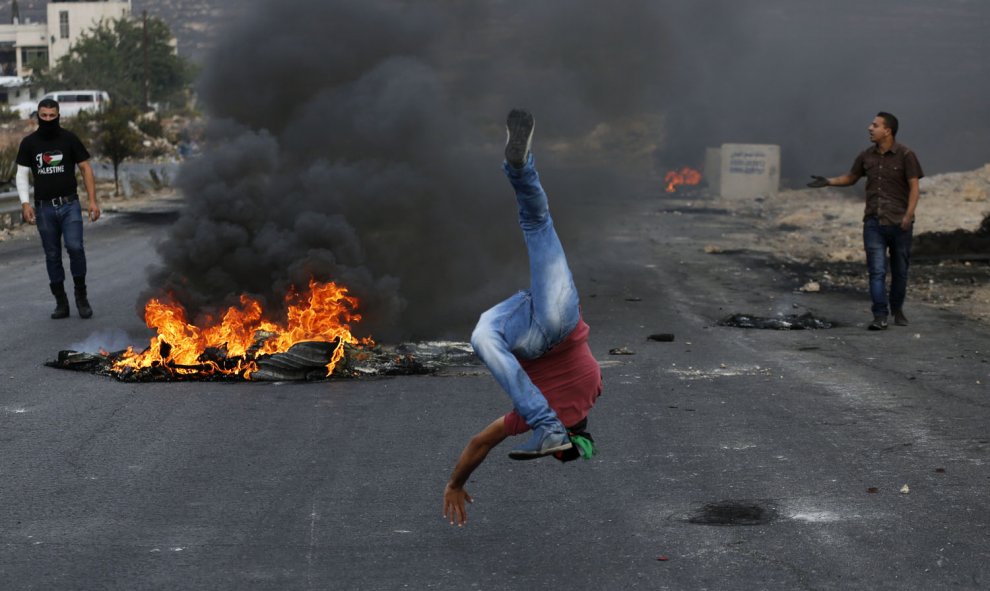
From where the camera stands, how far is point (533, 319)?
415 centimetres

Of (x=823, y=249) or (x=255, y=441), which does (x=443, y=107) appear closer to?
(x=255, y=441)

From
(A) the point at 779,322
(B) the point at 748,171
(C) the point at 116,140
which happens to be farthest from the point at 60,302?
(B) the point at 748,171

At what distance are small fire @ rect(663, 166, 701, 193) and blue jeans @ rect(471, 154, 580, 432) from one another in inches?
1490

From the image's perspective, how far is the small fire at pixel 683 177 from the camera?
139 feet

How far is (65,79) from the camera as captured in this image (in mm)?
91188

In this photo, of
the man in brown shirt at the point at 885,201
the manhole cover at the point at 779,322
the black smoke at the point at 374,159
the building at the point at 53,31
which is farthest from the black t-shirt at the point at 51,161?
the building at the point at 53,31

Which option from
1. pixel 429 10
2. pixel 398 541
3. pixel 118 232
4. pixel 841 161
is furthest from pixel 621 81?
pixel 841 161

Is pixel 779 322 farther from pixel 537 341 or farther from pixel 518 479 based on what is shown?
pixel 537 341

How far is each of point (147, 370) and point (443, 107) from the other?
5.45 m

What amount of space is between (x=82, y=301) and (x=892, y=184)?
7.62m

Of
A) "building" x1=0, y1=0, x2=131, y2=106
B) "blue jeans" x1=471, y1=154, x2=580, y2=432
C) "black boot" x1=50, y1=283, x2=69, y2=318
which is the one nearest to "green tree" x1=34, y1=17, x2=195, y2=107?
"building" x1=0, y1=0, x2=131, y2=106

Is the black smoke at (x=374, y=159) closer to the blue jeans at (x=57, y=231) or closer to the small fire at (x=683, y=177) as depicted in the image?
the blue jeans at (x=57, y=231)

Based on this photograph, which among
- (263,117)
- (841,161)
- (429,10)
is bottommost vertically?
(841,161)

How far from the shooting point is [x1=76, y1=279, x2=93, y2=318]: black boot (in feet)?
37.6
